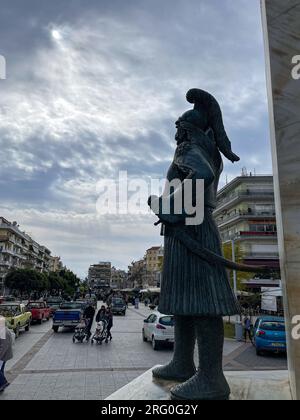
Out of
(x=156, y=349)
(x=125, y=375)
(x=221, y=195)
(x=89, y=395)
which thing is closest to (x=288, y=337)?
(x=89, y=395)

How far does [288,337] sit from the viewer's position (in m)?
3.94

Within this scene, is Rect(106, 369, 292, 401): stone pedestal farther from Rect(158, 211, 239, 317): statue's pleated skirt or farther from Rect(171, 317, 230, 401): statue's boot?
Rect(158, 211, 239, 317): statue's pleated skirt

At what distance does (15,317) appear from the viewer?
1680 cm

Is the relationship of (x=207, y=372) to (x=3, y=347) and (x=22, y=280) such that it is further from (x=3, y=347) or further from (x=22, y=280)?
(x=22, y=280)

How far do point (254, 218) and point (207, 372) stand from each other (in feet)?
151

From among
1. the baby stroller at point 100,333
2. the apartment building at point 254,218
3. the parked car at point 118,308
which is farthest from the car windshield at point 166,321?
the apartment building at point 254,218

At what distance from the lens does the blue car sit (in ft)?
41.1

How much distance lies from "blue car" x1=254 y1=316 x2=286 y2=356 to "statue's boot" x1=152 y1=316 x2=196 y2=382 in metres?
9.80

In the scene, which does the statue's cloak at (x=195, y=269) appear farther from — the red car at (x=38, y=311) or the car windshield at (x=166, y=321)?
the red car at (x=38, y=311)

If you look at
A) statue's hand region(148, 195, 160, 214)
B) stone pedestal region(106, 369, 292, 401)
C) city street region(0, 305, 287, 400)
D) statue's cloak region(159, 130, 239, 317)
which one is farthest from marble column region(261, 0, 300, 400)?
city street region(0, 305, 287, 400)

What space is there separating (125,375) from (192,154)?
7149mm

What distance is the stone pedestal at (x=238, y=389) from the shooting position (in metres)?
3.45

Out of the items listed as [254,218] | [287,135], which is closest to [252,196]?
[254,218]
